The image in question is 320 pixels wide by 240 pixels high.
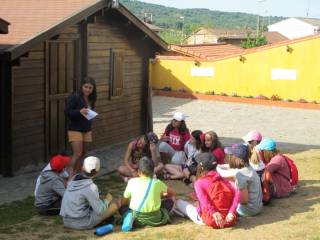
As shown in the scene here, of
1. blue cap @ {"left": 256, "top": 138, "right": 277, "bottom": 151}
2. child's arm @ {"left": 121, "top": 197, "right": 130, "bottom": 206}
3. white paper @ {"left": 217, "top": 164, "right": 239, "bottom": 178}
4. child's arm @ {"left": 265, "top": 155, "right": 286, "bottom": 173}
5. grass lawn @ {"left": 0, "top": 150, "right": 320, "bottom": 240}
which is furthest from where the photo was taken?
blue cap @ {"left": 256, "top": 138, "right": 277, "bottom": 151}

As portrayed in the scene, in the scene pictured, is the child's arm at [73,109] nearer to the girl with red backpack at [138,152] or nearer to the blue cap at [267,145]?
the girl with red backpack at [138,152]

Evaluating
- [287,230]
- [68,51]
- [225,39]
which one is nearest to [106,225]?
[287,230]

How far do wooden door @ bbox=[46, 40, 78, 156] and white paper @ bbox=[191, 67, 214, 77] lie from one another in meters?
15.9

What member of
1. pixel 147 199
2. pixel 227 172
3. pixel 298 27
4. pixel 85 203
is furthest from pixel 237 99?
pixel 298 27

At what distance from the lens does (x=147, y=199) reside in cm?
659

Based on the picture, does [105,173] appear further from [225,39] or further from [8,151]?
[225,39]

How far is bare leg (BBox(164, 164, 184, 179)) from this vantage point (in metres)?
9.48

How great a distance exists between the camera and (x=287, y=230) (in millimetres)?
6641

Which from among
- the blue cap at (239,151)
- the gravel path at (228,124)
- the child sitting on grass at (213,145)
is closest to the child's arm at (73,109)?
the gravel path at (228,124)

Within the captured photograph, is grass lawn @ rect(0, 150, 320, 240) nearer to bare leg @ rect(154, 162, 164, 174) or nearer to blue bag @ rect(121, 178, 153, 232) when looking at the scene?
blue bag @ rect(121, 178, 153, 232)

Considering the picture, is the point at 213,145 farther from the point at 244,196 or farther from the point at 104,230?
the point at 104,230

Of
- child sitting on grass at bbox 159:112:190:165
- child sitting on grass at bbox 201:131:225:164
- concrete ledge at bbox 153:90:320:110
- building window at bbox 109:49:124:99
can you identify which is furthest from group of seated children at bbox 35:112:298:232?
concrete ledge at bbox 153:90:320:110

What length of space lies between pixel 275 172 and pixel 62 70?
189 inches

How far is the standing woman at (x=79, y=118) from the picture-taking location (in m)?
8.83
